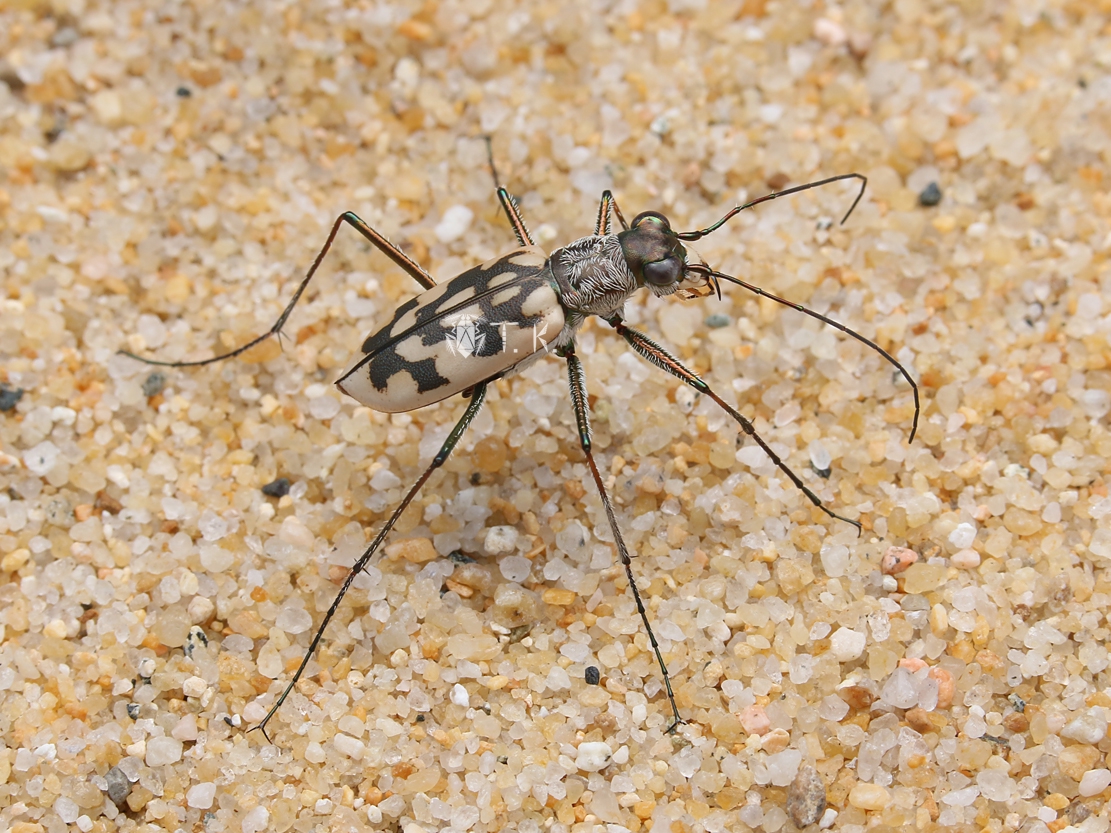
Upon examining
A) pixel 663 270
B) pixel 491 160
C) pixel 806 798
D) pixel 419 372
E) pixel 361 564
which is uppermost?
pixel 491 160

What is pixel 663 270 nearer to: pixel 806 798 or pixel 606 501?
pixel 606 501

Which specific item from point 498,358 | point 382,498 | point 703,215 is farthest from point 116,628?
point 703,215

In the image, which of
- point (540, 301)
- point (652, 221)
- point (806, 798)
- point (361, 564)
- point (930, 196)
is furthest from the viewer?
point (930, 196)

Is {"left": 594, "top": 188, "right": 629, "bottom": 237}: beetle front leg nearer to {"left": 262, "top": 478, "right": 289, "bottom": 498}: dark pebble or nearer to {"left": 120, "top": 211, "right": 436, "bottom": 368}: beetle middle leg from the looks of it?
{"left": 120, "top": 211, "right": 436, "bottom": 368}: beetle middle leg

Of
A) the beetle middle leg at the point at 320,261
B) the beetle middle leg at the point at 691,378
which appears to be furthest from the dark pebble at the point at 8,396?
the beetle middle leg at the point at 691,378

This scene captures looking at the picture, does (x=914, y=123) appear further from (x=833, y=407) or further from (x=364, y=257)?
(x=364, y=257)

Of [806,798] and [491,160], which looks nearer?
[806,798]

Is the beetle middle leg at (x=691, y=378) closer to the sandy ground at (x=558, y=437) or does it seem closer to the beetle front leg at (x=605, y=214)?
the sandy ground at (x=558, y=437)

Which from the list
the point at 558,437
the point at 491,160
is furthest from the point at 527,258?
the point at 491,160
